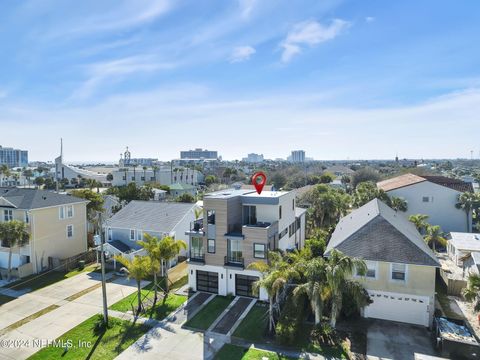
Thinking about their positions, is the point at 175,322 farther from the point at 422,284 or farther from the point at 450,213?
the point at 450,213

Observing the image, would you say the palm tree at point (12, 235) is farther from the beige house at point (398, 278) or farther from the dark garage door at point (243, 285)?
the beige house at point (398, 278)

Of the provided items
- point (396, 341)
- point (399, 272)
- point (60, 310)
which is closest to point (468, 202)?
point (399, 272)

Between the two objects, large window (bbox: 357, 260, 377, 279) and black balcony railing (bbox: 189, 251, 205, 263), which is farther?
black balcony railing (bbox: 189, 251, 205, 263)

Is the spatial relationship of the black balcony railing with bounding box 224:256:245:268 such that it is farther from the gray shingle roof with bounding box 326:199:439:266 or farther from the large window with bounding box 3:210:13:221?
the large window with bounding box 3:210:13:221

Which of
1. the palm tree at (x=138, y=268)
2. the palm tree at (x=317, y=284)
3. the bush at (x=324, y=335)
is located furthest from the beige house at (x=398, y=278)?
the palm tree at (x=138, y=268)

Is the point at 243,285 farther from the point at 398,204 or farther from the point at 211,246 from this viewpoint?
the point at 398,204

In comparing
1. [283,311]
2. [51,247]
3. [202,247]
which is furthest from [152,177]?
[283,311]

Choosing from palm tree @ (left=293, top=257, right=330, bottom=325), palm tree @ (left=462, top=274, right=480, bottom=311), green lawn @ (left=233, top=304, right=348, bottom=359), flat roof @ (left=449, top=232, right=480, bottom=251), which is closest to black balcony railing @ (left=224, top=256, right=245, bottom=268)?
green lawn @ (left=233, top=304, right=348, bottom=359)
